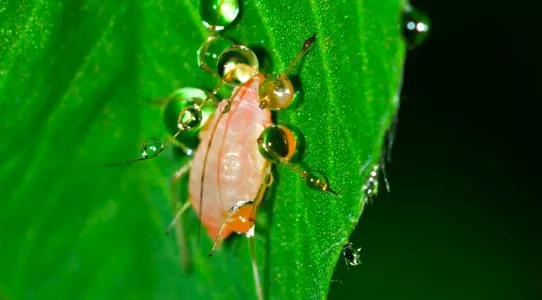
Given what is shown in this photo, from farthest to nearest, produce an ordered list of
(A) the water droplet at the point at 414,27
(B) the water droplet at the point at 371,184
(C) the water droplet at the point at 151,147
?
(C) the water droplet at the point at 151,147 < (A) the water droplet at the point at 414,27 < (B) the water droplet at the point at 371,184

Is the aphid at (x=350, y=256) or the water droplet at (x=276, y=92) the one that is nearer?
the water droplet at (x=276, y=92)

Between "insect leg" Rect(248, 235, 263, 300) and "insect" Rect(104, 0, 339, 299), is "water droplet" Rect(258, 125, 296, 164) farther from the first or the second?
"insect leg" Rect(248, 235, 263, 300)

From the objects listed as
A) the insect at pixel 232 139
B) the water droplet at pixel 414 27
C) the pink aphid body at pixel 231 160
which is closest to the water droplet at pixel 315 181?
the insect at pixel 232 139

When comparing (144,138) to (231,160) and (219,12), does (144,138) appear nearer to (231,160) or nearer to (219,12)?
(231,160)

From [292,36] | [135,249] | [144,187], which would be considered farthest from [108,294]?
[292,36]

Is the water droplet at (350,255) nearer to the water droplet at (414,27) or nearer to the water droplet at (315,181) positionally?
the water droplet at (315,181)

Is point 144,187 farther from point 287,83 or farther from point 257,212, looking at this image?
point 287,83
